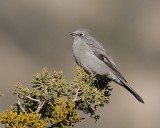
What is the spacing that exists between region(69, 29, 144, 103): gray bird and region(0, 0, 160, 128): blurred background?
30.9 metres

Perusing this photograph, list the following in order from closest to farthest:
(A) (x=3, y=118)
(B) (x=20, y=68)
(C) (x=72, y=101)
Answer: (A) (x=3, y=118) < (C) (x=72, y=101) < (B) (x=20, y=68)

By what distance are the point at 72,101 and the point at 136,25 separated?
74.0m

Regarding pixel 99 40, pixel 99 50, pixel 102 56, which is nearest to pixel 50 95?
pixel 99 50

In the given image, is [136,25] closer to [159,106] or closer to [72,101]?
[159,106]

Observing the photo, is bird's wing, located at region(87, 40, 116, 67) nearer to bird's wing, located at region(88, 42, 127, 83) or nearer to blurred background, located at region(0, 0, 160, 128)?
bird's wing, located at region(88, 42, 127, 83)

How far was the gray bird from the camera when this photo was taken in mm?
19000

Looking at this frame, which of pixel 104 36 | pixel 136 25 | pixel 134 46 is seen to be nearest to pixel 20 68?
pixel 104 36

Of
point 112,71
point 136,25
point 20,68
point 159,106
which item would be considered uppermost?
point 136,25

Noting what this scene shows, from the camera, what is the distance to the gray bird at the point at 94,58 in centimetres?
1900

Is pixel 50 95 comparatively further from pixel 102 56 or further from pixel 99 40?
pixel 99 40

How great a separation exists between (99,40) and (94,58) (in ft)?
169

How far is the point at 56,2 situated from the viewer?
84.4 m

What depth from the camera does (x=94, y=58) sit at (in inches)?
765

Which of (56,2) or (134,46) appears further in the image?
(56,2)
